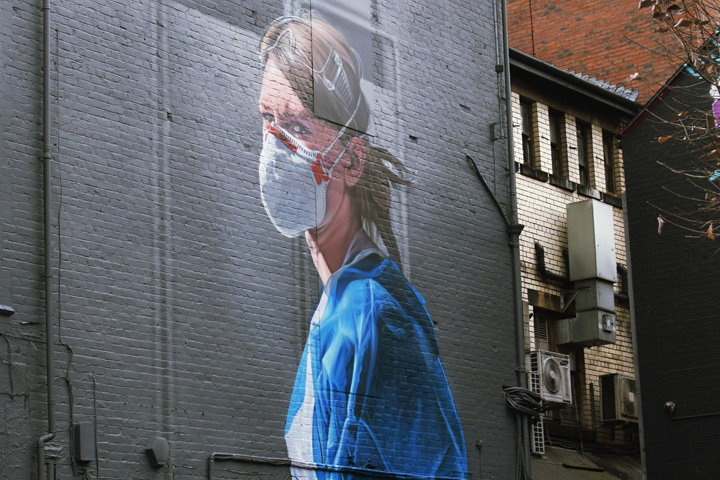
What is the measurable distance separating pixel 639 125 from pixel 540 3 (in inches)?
320

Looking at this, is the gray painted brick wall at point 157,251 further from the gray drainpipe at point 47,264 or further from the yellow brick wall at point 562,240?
the yellow brick wall at point 562,240

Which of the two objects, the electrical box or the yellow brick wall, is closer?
the electrical box

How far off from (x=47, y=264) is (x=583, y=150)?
13935mm

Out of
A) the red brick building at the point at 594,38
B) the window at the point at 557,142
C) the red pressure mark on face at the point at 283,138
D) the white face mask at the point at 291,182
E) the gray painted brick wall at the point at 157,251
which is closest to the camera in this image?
the gray painted brick wall at the point at 157,251

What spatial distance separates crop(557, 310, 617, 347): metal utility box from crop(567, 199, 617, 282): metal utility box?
72cm

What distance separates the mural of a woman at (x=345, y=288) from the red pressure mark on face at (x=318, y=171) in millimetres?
16

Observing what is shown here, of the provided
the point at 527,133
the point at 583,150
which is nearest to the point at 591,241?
the point at 527,133

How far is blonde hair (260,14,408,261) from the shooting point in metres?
15.9

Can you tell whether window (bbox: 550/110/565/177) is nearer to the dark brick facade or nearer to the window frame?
the window frame

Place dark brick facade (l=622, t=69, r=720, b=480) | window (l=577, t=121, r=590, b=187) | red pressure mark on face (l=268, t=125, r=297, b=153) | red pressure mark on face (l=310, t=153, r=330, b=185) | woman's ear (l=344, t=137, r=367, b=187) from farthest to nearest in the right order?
window (l=577, t=121, r=590, b=187), dark brick facade (l=622, t=69, r=720, b=480), woman's ear (l=344, t=137, r=367, b=187), red pressure mark on face (l=310, t=153, r=330, b=185), red pressure mark on face (l=268, t=125, r=297, b=153)

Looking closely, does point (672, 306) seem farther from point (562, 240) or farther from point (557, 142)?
point (557, 142)

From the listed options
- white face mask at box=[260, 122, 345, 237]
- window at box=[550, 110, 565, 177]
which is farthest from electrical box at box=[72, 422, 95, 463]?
window at box=[550, 110, 565, 177]

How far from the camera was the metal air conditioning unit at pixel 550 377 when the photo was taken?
65.2 feet

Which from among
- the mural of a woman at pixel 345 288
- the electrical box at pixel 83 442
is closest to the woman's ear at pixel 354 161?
the mural of a woman at pixel 345 288
